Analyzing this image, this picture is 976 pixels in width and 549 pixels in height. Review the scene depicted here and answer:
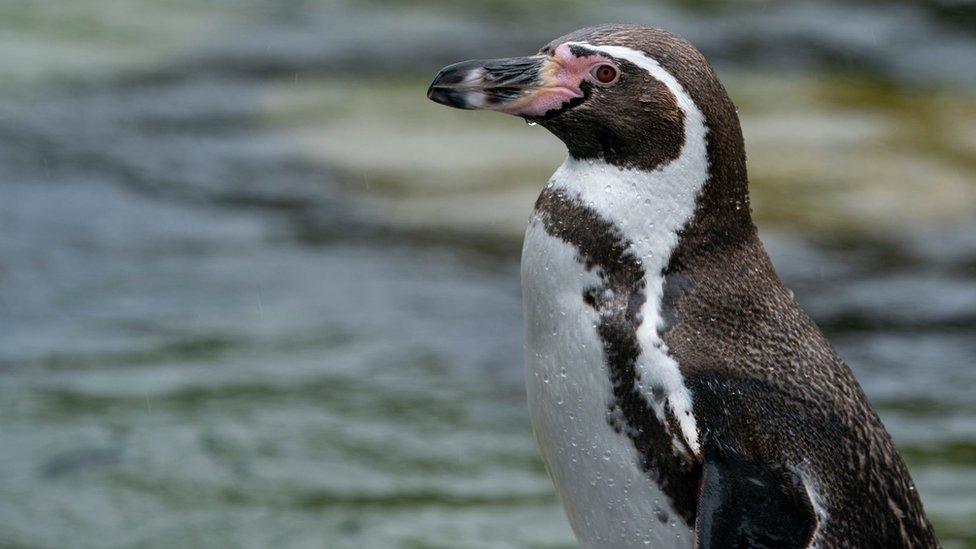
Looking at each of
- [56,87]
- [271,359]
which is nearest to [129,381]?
[271,359]

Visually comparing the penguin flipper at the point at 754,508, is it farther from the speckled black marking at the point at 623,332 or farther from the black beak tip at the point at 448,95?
the black beak tip at the point at 448,95

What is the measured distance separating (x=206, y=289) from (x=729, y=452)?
412 centimetres

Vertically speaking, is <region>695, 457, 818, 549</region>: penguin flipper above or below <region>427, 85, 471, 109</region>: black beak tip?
below

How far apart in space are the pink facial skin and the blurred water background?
1.93 meters

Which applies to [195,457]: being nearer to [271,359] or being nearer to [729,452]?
[271,359]

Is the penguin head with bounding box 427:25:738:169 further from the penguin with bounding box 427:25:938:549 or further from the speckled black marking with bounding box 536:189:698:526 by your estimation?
the speckled black marking with bounding box 536:189:698:526

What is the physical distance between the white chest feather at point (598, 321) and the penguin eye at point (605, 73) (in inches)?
1.2

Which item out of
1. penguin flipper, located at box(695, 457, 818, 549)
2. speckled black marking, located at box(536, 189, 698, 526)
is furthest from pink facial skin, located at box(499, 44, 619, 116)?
penguin flipper, located at box(695, 457, 818, 549)

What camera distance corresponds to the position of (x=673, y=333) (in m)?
3.15

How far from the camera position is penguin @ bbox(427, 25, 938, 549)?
10.0ft

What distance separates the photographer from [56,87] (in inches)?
367

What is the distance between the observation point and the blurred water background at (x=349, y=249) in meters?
5.20

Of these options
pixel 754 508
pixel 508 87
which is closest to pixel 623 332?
pixel 754 508

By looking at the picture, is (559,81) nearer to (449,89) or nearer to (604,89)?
(604,89)
